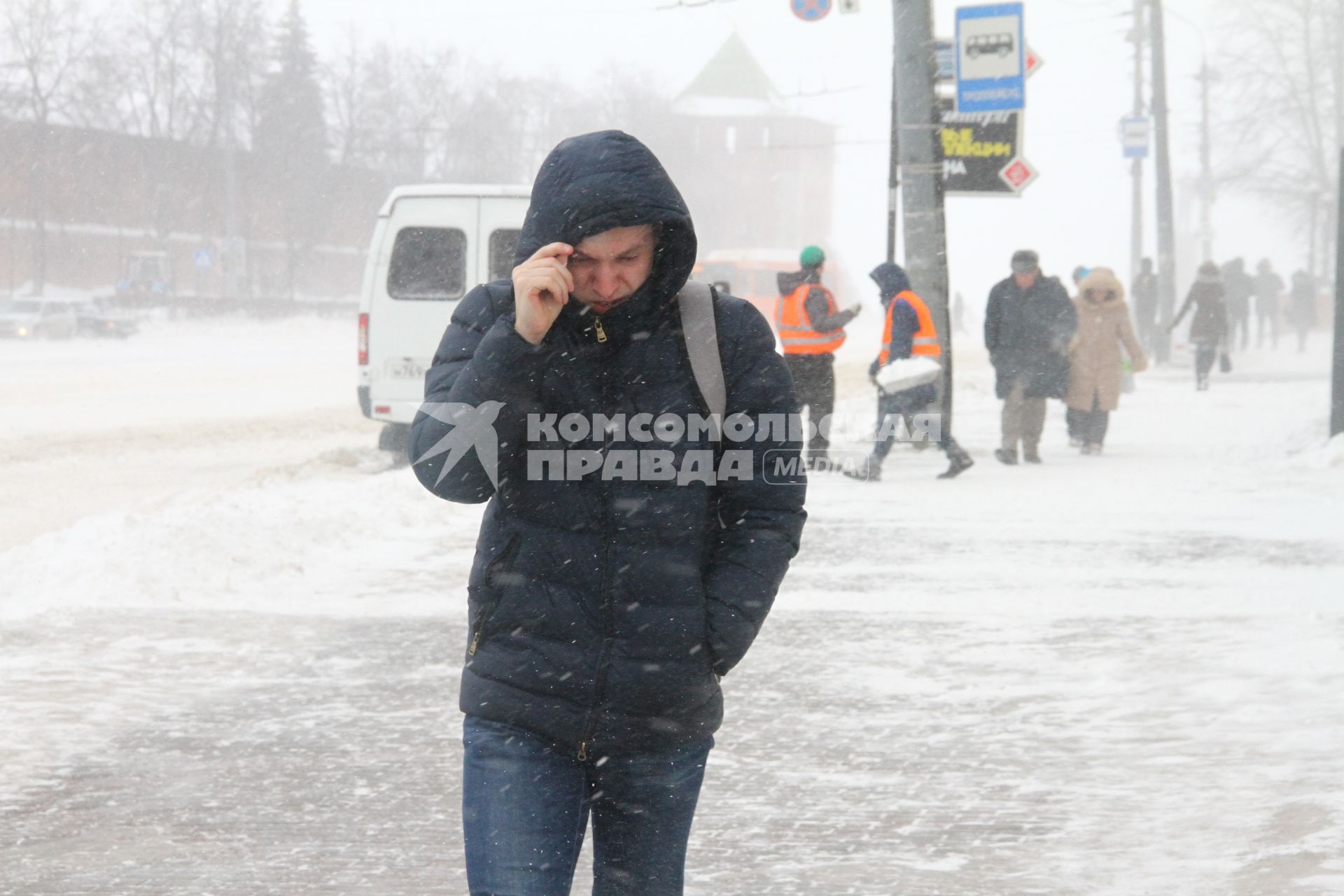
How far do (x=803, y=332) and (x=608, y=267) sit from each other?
Result: 988 centimetres

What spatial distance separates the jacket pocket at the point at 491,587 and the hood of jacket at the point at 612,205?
38cm

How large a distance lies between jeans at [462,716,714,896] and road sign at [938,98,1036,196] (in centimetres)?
1248

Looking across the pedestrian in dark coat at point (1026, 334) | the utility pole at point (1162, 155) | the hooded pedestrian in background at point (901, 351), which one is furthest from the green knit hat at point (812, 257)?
the utility pole at point (1162, 155)

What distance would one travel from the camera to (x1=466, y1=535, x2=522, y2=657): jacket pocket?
266 centimetres

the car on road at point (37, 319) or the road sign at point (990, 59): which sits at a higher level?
the road sign at point (990, 59)

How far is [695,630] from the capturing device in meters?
2.67

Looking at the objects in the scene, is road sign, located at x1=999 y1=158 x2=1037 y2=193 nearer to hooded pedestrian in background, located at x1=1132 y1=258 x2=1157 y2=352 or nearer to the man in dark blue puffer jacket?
the man in dark blue puffer jacket

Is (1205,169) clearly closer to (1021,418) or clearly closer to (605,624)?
(1021,418)

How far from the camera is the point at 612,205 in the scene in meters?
2.63

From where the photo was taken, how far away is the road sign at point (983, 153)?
14.8 m

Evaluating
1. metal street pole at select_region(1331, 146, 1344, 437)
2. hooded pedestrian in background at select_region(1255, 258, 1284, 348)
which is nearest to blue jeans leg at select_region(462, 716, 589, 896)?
metal street pole at select_region(1331, 146, 1344, 437)

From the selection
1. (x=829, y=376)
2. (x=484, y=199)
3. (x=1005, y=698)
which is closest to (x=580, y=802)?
(x=1005, y=698)

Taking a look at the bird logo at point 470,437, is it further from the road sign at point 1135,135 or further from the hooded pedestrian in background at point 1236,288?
the hooded pedestrian in background at point 1236,288

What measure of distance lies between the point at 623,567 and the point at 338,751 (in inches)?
112
